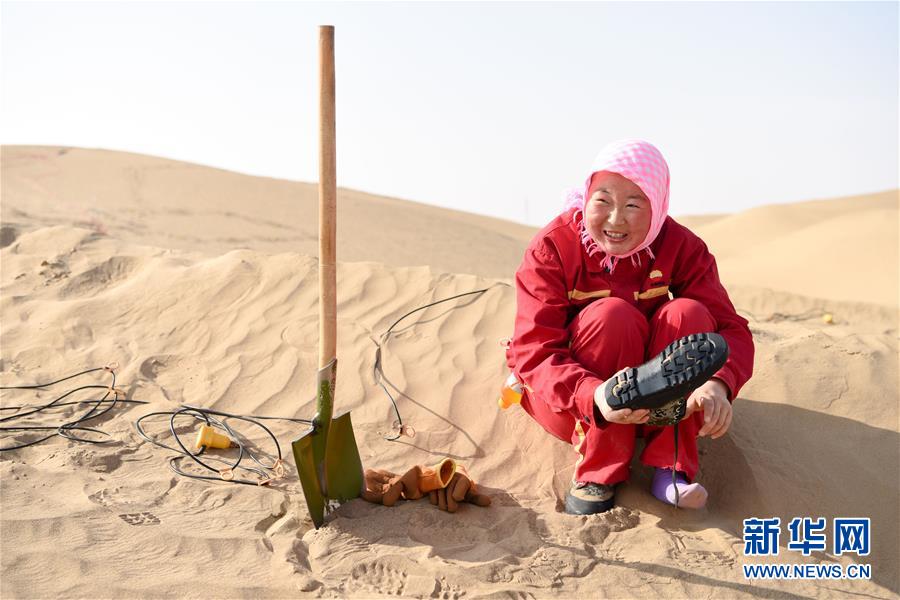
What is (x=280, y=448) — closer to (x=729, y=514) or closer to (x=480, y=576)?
(x=480, y=576)

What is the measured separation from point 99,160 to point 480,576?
13.6m

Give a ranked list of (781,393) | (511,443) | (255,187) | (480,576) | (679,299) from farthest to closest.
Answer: (255,187) → (781,393) → (511,443) → (679,299) → (480,576)

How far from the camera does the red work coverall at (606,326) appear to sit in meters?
2.79

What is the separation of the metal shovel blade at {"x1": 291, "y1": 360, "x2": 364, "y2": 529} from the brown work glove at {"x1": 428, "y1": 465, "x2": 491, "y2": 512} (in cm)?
31

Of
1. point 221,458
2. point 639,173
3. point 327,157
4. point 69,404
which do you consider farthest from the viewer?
point 69,404

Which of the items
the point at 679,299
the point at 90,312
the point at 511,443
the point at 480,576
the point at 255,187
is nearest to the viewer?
the point at 480,576

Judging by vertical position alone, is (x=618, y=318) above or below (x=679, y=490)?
above

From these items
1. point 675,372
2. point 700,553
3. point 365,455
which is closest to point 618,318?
point 675,372

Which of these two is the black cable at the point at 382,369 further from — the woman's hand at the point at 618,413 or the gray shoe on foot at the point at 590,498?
the woman's hand at the point at 618,413

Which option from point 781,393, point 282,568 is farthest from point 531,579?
point 781,393

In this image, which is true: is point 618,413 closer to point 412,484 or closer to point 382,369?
point 412,484

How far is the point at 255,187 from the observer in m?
13.9

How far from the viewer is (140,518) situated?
2873 millimetres

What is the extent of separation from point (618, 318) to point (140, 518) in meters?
1.80
